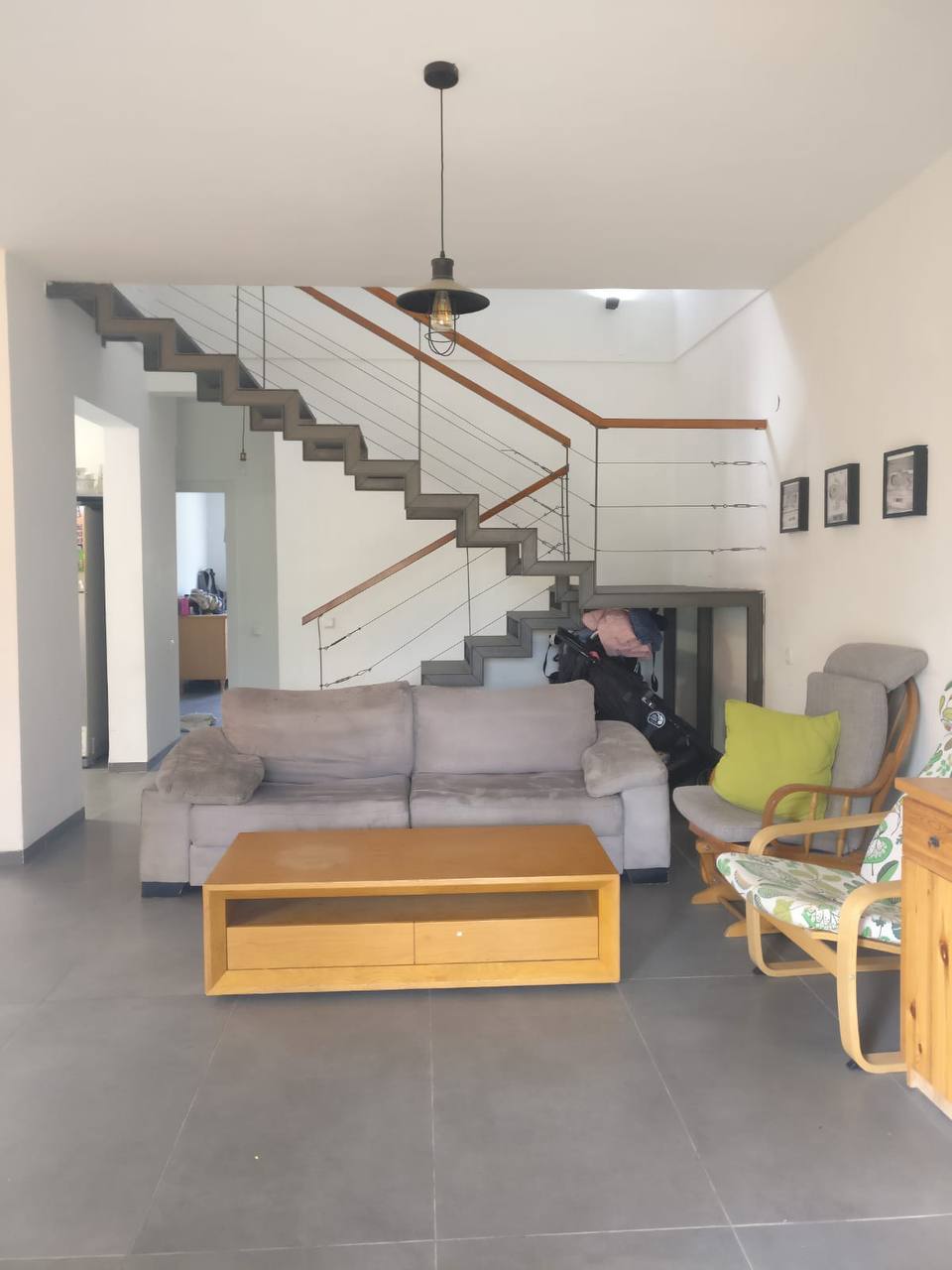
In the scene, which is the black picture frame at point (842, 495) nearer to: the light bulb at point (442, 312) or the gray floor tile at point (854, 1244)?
the light bulb at point (442, 312)

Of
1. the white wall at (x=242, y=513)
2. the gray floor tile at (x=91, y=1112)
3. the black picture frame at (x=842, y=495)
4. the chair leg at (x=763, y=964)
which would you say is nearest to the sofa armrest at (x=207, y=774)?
the gray floor tile at (x=91, y=1112)

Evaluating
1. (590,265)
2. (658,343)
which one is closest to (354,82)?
(590,265)

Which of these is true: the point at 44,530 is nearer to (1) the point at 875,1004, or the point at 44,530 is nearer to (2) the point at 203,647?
(1) the point at 875,1004

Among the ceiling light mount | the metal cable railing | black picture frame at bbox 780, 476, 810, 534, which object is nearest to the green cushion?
black picture frame at bbox 780, 476, 810, 534

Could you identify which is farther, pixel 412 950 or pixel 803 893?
pixel 412 950

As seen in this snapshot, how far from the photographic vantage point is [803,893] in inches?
115

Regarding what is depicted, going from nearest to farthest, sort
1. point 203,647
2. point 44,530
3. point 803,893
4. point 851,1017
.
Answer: point 851,1017 < point 803,893 < point 44,530 < point 203,647

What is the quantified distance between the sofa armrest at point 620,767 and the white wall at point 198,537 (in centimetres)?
845

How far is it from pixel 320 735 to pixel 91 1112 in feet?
7.59

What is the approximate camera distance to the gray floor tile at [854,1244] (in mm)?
1979

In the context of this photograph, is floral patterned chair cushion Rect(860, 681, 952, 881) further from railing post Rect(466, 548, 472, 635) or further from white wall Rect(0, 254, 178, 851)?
railing post Rect(466, 548, 472, 635)

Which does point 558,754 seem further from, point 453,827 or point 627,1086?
point 627,1086

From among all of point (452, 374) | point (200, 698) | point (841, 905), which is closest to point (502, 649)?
point (452, 374)

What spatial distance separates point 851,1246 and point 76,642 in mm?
4825
